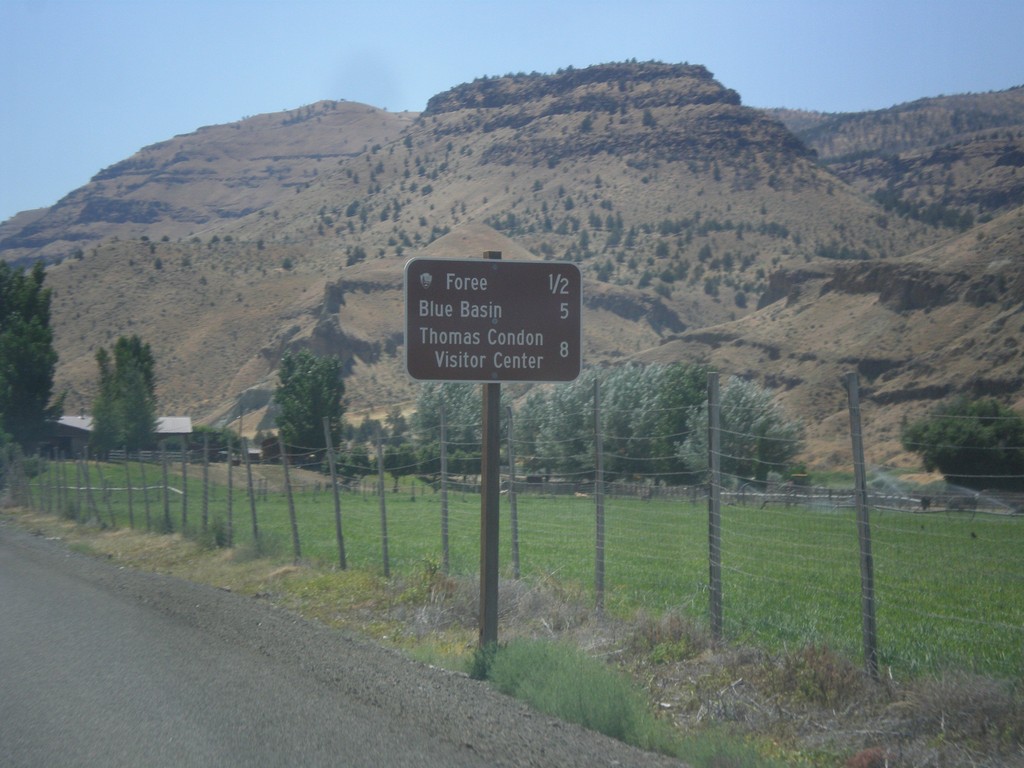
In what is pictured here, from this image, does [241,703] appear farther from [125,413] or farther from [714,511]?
[125,413]

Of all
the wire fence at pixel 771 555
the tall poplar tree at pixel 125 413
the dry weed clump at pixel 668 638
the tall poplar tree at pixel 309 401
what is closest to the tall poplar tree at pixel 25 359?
the tall poplar tree at pixel 125 413

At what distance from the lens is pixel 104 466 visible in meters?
51.8

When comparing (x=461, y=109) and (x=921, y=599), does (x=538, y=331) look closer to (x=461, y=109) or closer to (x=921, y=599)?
(x=921, y=599)

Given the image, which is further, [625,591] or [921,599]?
[625,591]

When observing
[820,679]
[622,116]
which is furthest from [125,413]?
[622,116]

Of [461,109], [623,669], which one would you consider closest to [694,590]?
[623,669]

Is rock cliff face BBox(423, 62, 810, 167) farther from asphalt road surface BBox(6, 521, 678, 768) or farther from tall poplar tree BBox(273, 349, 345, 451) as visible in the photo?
asphalt road surface BBox(6, 521, 678, 768)

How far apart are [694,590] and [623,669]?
4.54 m

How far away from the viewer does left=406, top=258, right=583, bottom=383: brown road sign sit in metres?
9.16

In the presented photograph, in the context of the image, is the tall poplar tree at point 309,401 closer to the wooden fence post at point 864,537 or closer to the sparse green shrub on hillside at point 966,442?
the sparse green shrub on hillside at point 966,442

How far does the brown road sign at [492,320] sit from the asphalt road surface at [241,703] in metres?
2.74

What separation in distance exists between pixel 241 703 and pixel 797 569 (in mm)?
9174

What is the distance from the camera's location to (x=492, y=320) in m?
9.30

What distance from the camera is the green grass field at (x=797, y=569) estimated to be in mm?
8508
